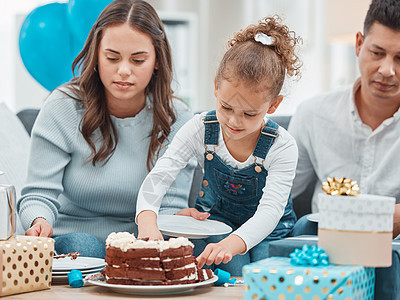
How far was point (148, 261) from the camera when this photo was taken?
49.9 inches

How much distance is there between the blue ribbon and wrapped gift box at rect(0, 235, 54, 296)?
0.59 meters

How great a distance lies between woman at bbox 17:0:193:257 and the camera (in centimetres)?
186

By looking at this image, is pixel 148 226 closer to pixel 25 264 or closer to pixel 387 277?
pixel 25 264

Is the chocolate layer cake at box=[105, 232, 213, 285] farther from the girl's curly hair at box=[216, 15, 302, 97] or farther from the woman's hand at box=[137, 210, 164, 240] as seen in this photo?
the girl's curly hair at box=[216, 15, 302, 97]

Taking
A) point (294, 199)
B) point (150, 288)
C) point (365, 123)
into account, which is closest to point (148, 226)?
point (150, 288)

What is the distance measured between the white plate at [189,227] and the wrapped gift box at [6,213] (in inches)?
14.6

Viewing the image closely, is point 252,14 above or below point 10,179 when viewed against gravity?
above

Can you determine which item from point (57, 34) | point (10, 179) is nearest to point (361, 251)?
point (10, 179)

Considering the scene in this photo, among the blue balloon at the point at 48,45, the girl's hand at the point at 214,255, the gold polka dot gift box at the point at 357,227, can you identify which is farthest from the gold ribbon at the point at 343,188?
the blue balloon at the point at 48,45

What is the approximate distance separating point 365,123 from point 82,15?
4.14ft

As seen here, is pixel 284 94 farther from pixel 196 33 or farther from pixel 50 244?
pixel 196 33

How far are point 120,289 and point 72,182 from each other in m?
0.75

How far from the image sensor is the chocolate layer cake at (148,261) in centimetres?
126

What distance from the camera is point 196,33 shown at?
16.7 feet
